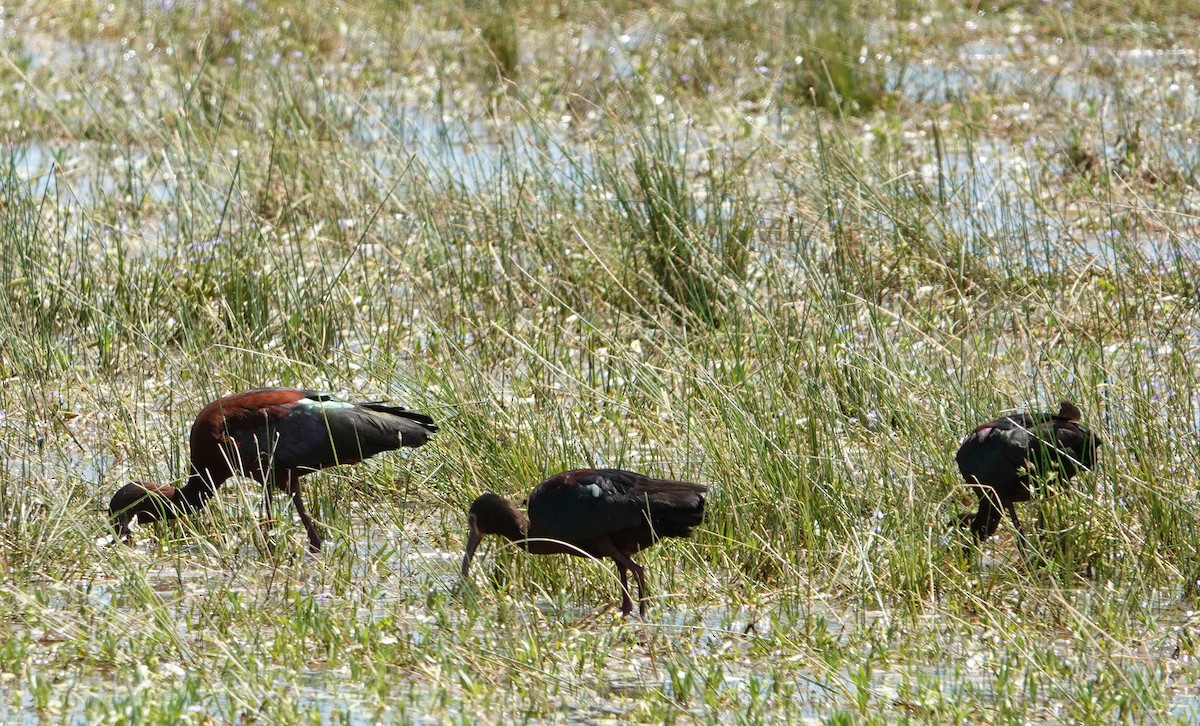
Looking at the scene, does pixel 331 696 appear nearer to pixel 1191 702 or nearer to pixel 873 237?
pixel 1191 702

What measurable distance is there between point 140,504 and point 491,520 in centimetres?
105

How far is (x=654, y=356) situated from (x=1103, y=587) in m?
2.25

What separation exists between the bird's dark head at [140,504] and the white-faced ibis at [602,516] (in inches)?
36.1

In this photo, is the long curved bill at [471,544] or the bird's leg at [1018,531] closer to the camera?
the long curved bill at [471,544]

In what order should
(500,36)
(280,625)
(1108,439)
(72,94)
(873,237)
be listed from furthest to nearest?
(500,36) < (72,94) < (873,237) < (1108,439) < (280,625)

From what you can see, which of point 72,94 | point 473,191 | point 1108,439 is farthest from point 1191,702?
point 72,94

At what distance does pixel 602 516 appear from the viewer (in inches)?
170

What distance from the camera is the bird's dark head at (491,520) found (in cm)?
450

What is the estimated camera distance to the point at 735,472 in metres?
4.89

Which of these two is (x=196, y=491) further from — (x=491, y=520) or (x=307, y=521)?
(x=491, y=520)

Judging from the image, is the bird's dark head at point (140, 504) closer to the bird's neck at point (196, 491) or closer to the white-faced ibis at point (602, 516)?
the bird's neck at point (196, 491)

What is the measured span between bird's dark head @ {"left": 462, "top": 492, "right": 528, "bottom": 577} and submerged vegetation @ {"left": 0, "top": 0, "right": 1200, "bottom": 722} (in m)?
0.09

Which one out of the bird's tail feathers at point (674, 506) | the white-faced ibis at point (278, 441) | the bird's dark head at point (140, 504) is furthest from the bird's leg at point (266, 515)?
the bird's tail feathers at point (674, 506)

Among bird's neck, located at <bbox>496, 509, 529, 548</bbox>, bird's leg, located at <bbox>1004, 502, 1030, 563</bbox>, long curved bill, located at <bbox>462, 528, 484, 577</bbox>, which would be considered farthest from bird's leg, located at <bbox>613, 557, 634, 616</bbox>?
bird's leg, located at <bbox>1004, 502, 1030, 563</bbox>
